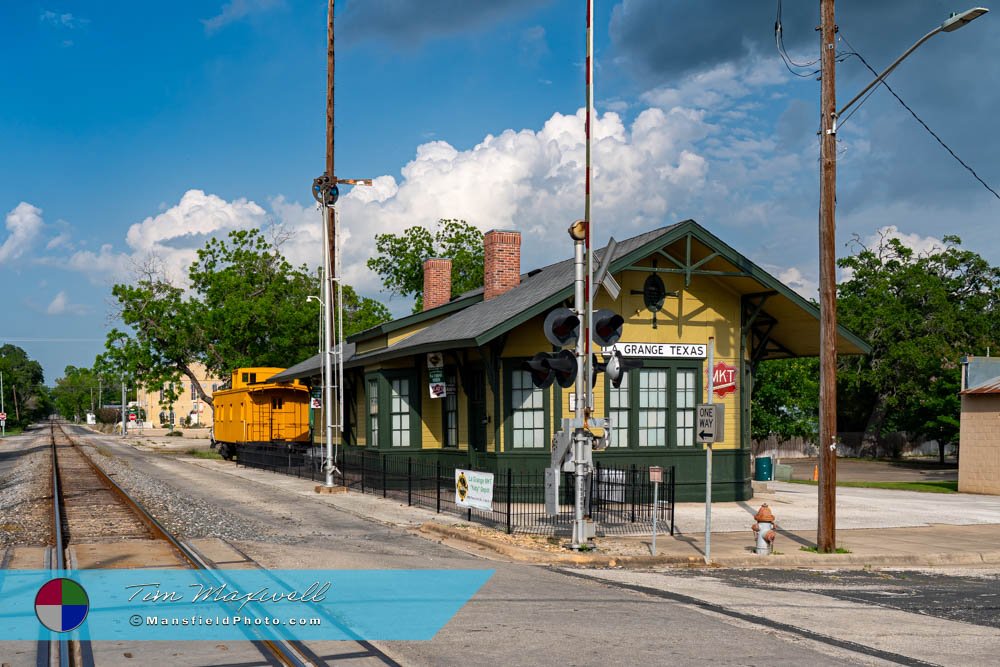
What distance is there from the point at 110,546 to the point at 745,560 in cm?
977

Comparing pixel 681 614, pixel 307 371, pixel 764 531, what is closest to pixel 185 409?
pixel 307 371

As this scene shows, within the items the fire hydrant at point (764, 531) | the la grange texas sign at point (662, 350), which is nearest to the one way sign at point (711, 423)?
the fire hydrant at point (764, 531)

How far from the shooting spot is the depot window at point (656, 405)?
22.1 metres

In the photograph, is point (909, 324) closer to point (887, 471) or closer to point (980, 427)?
point (887, 471)

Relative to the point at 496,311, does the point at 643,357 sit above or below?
below

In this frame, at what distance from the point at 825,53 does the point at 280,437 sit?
96.9ft

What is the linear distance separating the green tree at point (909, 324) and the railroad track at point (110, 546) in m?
42.5

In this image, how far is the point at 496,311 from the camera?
22891 mm

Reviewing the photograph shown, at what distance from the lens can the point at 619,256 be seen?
21.1 meters

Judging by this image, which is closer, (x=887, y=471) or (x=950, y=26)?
(x=950, y=26)

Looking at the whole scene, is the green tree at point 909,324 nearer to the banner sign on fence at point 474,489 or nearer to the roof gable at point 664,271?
the roof gable at point 664,271

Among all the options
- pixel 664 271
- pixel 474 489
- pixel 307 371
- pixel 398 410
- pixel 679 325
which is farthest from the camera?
pixel 307 371

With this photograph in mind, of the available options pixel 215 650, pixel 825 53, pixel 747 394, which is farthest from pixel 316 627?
pixel 747 394

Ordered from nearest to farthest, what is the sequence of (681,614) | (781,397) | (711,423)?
(681,614) < (711,423) < (781,397)
